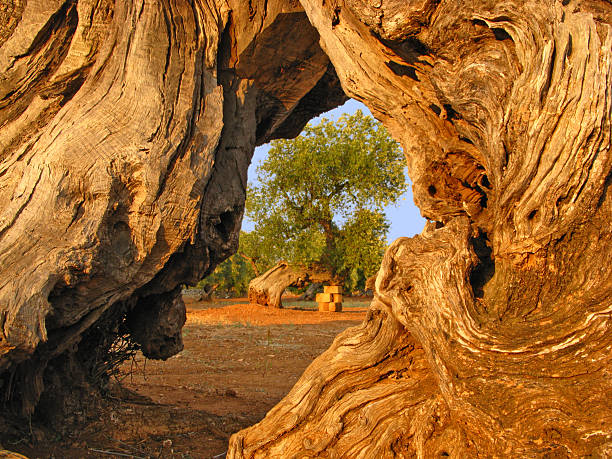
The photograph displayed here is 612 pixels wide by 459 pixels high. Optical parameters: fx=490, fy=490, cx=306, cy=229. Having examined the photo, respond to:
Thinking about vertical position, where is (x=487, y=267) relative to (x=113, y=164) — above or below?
below

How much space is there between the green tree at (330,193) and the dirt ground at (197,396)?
7.39 metres

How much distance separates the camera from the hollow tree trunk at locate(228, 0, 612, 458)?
239cm

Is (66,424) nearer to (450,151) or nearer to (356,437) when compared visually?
(356,437)

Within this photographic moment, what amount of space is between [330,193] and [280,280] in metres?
4.33

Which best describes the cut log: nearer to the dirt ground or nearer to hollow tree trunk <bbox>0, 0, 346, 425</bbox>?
the dirt ground

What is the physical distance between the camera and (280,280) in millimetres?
21219

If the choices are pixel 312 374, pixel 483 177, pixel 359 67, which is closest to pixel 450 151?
pixel 483 177

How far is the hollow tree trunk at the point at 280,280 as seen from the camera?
2067 cm

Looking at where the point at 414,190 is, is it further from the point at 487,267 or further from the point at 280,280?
the point at 280,280

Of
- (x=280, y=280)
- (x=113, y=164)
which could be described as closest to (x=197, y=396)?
(x=113, y=164)

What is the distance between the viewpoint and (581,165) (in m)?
2.51

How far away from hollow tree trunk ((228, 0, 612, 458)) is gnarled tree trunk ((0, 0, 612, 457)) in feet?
0.04

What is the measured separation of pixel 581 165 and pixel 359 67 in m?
1.92

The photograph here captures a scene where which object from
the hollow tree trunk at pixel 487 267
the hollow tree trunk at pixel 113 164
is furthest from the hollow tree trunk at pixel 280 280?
the hollow tree trunk at pixel 487 267
